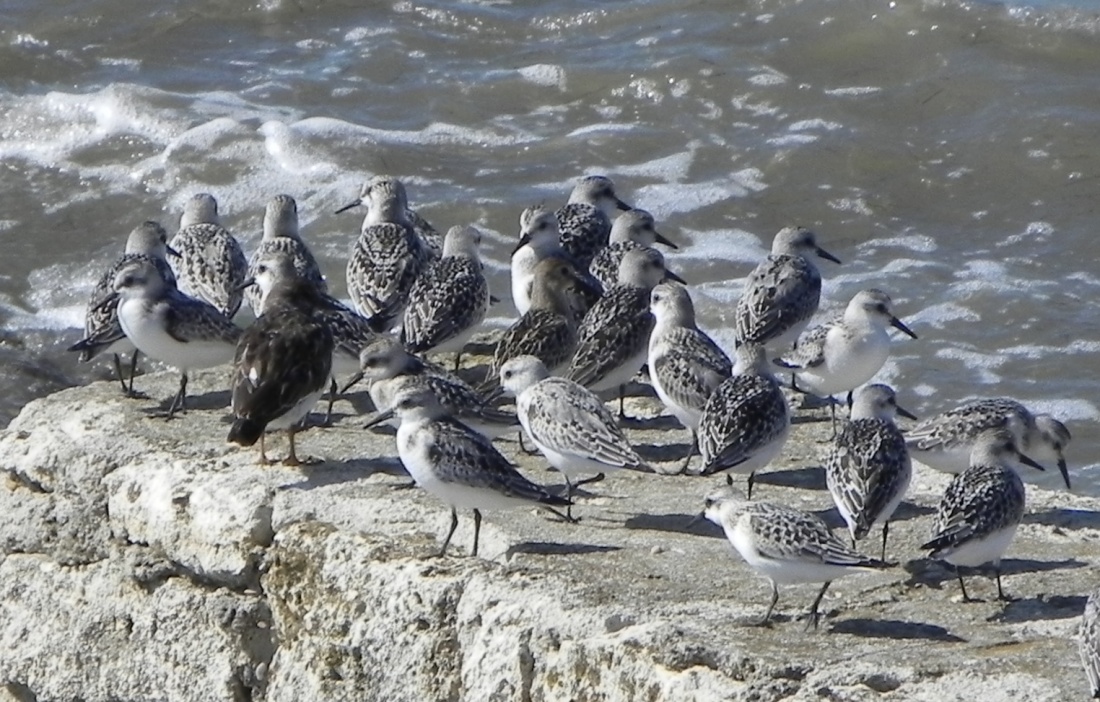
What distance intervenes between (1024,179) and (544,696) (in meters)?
9.70

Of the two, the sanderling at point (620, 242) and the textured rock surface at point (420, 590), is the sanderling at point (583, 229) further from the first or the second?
the textured rock surface at point (420, 590)

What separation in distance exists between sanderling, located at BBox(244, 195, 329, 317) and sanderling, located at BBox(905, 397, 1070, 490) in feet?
10.2

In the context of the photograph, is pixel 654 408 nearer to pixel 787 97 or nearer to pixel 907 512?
pixel 907 512

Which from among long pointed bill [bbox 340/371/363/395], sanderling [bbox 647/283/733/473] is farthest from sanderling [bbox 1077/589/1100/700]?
long pointed bill [bbox 340/371/363/395]

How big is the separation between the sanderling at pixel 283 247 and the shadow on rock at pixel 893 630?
369 cm

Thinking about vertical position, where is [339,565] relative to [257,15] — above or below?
above

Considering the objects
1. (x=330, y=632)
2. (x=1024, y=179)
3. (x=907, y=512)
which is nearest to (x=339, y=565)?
(x=330, y=632)

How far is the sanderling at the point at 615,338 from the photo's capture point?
8.38 metres

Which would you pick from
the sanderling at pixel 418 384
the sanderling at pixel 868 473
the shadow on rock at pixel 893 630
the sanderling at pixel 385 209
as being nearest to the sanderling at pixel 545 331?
the sanderling at pixel 418 384

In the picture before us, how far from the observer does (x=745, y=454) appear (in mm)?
7086

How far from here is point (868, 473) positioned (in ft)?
21.8

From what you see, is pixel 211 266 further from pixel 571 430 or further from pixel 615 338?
pixel 571 430

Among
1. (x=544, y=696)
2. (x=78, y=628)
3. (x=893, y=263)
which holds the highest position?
(x=544, y=696)

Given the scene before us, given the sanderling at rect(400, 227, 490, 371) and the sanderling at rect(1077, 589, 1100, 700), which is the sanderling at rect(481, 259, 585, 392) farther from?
the sanderling at rect(1077, 589, 1100, 700)
